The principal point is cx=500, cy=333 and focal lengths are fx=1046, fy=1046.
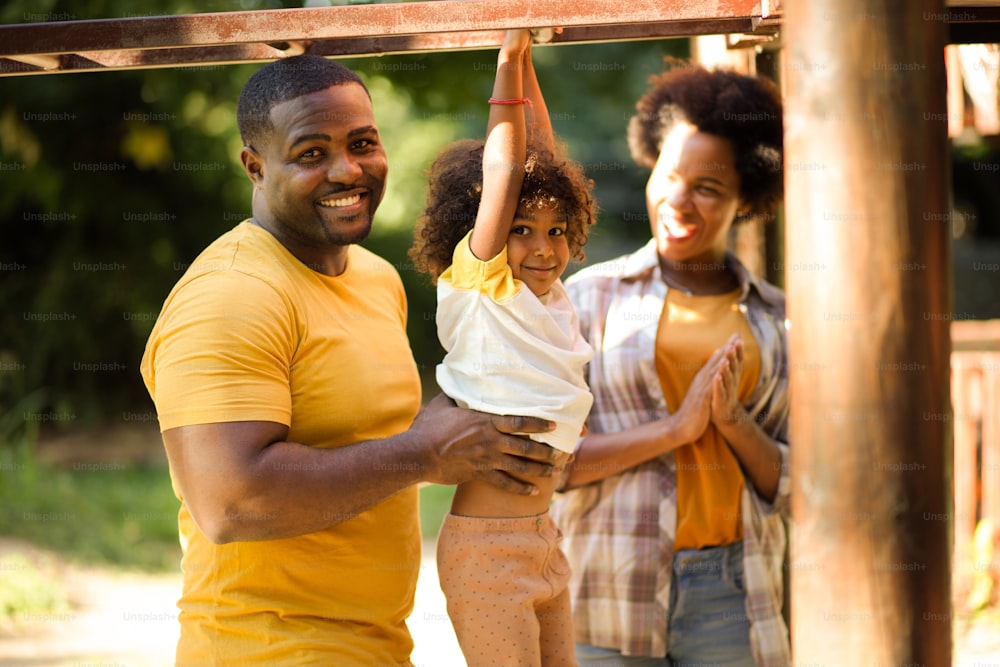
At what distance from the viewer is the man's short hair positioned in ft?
7.41

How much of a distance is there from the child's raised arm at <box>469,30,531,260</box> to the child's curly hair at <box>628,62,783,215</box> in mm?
909

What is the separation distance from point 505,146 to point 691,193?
2.88 feet

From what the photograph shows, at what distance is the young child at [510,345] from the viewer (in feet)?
7.36

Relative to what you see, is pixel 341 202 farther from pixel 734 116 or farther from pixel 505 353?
pixel 734 116

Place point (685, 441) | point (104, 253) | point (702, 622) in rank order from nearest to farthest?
point (685, 441) → point (702, 622) → point (104, 253)

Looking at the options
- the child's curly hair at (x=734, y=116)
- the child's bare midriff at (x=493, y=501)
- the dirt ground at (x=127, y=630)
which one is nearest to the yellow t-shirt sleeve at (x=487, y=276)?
the child's bare midriff at (x=493, y=501)

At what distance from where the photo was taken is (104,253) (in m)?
9.55

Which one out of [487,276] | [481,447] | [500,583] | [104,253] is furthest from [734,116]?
[104,253]

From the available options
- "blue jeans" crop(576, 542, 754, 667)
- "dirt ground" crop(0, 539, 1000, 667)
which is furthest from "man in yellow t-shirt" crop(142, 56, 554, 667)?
"dirt ground" crop(0, 539, 1000, 667)

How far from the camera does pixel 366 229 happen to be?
229 centimetres

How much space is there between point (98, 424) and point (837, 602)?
968cm

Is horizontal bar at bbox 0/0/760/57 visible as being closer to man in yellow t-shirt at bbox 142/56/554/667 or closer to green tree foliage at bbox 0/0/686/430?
man in yellow t-shirt at bbox 142/56/554/667

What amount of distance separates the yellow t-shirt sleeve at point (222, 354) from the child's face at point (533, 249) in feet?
1.78

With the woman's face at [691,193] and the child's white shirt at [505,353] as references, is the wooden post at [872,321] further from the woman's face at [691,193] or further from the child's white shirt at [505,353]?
the woman's face at [691,193]
